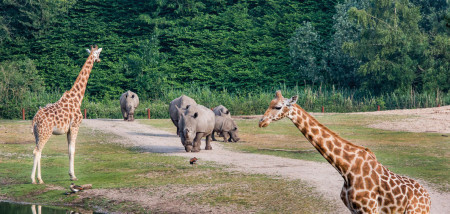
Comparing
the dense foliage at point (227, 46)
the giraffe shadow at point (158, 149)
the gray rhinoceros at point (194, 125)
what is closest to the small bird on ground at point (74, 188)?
the gray rhinoceros at point (194, 125)

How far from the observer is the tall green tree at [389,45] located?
A: 43531mm

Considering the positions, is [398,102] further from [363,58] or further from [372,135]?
[372,135]

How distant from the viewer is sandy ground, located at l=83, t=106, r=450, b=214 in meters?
14.7

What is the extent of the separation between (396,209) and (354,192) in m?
0.71

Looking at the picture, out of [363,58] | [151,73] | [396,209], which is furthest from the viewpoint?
[151,73]

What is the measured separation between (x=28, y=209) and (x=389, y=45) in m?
34.4

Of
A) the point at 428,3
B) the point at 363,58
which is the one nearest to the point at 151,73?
the point at 363,58

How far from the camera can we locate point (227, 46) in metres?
56.8

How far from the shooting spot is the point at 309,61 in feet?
166

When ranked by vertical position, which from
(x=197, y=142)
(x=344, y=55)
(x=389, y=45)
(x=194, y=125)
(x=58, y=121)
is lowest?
(x=197, y=142)

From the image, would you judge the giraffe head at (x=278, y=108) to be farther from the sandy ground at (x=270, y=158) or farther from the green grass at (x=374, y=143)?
the green grass at (x=374, y=143)

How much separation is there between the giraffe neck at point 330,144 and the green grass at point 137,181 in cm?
417

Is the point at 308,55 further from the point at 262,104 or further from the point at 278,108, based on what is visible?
the point at 278,108

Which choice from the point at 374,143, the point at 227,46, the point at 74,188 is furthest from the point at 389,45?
the point at 74,188
